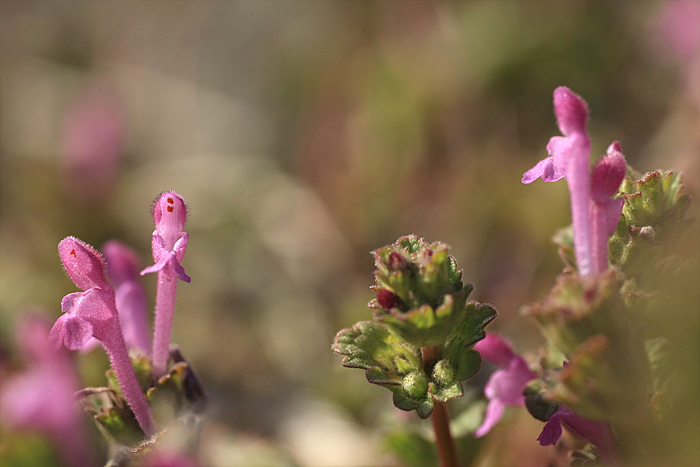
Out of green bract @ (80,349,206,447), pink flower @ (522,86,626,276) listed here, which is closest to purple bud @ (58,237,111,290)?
green bract @ (80,349,206,447)

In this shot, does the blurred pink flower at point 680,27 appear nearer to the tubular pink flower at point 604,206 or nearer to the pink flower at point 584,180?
the pink flower at point 584,180

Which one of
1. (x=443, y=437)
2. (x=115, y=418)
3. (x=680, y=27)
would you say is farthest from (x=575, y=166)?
(x=680, y=27)

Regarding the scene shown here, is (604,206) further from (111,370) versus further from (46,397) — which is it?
(46,397)

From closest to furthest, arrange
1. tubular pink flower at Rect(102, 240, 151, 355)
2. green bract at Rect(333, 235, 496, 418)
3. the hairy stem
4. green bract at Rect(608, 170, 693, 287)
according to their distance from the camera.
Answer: green bract at Rect(333, 235, 496, 418) < green bract at Rect(608, 170, 693, 287) < the hairy stem < tubular pink flower at Rect(102, 240, 151, 355)

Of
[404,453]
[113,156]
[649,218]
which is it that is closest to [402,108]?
[113,156]

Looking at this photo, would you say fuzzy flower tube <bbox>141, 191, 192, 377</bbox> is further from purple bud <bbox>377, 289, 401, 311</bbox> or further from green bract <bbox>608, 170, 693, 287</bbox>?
green bract <bbox>608, 170, 693, 287</bbox>
